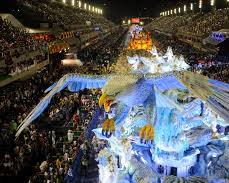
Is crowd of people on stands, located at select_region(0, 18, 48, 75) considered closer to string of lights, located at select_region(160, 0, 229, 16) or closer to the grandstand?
the grandstand

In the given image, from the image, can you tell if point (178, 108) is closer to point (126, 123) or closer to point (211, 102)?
point (211, 102)

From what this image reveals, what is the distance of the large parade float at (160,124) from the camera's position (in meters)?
11.4

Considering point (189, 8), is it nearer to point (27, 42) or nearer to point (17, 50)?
point (27, 42)

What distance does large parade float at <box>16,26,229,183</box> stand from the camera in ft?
37.3

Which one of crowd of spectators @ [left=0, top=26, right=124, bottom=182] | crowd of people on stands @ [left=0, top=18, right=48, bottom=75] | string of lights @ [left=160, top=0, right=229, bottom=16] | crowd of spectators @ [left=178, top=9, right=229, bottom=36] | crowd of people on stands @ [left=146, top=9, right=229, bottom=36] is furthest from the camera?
string of lights @ [left=160, top=0, right=229, bottom=16]

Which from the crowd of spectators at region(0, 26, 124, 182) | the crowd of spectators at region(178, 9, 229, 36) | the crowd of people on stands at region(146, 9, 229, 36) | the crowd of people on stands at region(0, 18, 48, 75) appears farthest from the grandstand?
the crowd of people on stands at region(146, 9, 229, 36)

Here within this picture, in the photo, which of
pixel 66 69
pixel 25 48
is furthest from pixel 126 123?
pixel 66 69

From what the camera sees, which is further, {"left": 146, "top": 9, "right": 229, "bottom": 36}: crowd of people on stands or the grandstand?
{"left": 146, "top": 9, "right": 229, "bottom": 36}: crowd of people on stands

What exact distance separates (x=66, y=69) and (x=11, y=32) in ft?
22.2

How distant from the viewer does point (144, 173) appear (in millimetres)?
11945

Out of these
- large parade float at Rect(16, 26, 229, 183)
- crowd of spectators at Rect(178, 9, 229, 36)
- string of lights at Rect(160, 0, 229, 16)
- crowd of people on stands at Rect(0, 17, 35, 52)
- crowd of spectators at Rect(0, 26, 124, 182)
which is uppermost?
string of lights at Rect(160, 0, 229, 16)

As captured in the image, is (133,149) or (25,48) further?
(25,48)

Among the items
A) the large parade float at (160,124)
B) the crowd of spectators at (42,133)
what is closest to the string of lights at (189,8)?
the crowd of spectators at (42,133)

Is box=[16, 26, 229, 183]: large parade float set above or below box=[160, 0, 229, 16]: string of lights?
below
